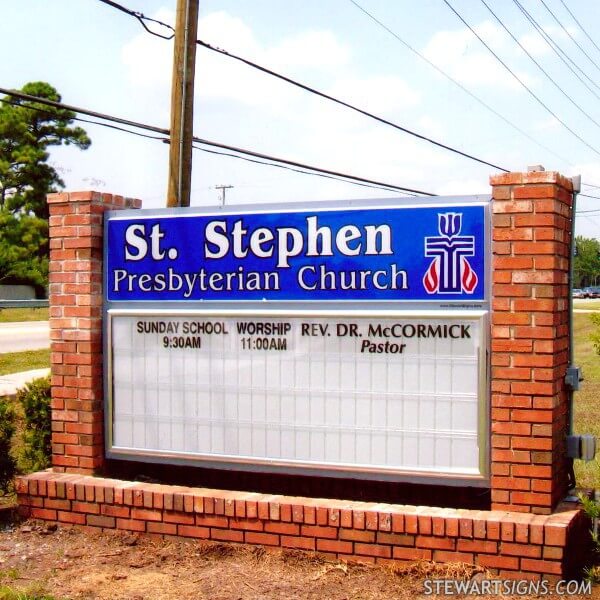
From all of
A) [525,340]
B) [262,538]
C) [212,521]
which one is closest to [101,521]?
[212,521]

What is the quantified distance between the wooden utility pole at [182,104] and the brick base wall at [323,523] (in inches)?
196

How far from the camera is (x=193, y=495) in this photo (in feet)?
18.9

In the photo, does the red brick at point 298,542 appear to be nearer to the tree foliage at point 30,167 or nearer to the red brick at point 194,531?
the red brick at point 194,531

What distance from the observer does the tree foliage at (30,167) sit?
45688 millimetres

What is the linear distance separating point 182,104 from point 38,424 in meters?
4.92

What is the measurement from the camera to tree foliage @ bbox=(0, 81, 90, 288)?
45.7 metres

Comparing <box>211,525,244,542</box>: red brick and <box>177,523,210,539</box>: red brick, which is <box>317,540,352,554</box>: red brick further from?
<box>177,523,210,539</box>: red brick

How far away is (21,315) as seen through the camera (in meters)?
40.3

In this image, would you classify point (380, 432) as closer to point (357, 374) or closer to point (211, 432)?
point (357, 374)

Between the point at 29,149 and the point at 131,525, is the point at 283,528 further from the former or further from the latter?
the point at 29,149

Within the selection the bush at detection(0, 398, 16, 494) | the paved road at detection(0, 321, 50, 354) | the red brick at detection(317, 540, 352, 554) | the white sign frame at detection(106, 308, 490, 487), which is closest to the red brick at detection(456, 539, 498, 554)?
the white sign frame at detection(106, 308, 490, 487)

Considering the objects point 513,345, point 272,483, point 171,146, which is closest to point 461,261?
point 513,345

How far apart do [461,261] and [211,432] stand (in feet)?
7.15

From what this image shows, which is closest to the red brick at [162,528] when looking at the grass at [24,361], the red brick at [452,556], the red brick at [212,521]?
the red brick at [212,521]
